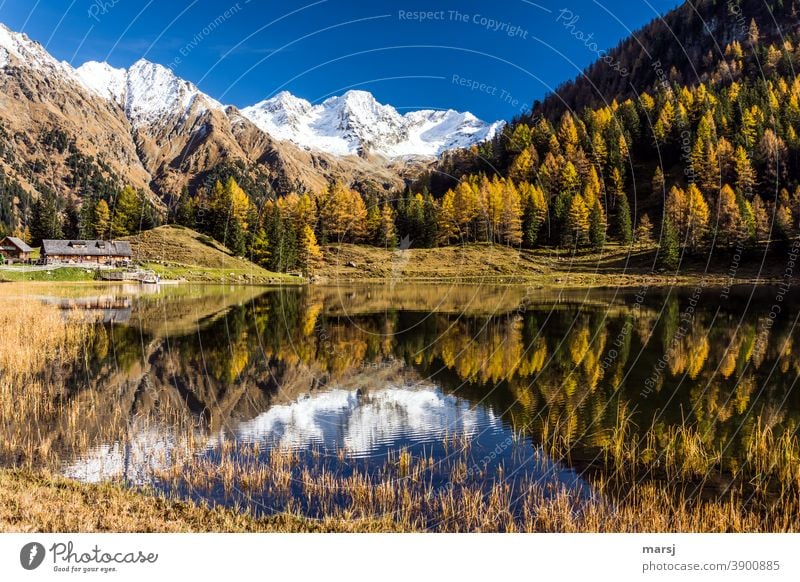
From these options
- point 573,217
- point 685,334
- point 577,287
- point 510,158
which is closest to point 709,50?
point 510,158

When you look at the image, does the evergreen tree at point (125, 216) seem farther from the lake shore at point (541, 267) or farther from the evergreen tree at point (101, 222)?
the lake shore at point (541, 267)

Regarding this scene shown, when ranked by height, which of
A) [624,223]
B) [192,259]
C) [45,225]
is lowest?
[192,259]

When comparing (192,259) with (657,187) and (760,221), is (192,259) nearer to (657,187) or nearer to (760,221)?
(657,187)

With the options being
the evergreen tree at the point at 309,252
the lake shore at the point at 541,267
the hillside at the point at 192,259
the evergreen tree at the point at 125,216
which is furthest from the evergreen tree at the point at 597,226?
the evergreen tree at the point at 125,216

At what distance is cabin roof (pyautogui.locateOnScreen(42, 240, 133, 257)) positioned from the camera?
309ft

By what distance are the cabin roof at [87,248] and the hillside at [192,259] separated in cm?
385

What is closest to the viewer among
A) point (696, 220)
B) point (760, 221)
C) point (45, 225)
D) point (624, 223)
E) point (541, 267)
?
point (760, 221)

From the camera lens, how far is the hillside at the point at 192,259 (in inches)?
3595

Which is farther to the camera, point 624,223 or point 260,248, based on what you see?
point 260,248

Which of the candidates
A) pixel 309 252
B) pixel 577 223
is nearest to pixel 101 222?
pixel 309 252

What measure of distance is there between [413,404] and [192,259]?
88457 mm

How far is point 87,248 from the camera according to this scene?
9644 centimetres

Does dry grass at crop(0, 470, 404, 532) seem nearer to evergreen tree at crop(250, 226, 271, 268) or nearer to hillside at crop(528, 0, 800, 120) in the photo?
evergreen tree at crop(250, 226, 271, 268)
